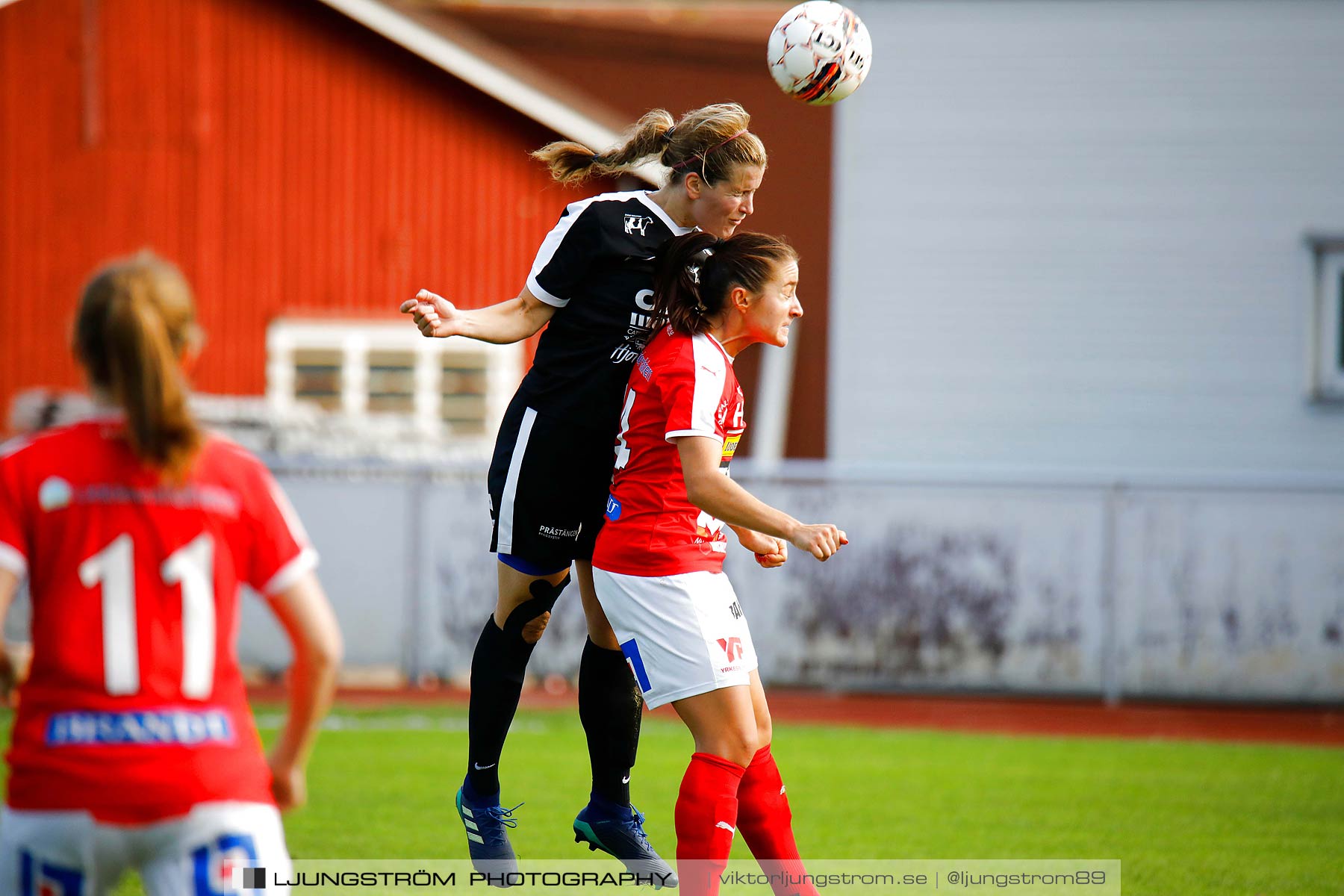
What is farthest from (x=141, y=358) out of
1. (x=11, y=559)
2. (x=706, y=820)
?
(x=706, y=820)

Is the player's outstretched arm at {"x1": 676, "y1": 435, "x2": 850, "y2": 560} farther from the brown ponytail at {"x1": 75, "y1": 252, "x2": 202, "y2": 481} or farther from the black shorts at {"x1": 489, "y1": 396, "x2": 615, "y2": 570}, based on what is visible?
the brown ponytail at {"x1": 75, "y1": 252, "x2": 202, "y2": 481}

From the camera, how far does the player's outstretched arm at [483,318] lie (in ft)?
13.4

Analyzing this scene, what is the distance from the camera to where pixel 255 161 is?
14.5 metres

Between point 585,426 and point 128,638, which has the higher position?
point 585,426

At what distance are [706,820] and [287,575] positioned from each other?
61.7 inches

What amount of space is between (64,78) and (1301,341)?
1288cm

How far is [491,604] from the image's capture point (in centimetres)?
1135

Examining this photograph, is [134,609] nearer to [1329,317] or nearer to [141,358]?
[141,358]

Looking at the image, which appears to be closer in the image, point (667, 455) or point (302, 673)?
point (302, 673)

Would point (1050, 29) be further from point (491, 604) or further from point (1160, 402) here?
point (491, 604)

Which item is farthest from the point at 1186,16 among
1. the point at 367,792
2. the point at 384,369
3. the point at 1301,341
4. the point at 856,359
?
the point at 367,792

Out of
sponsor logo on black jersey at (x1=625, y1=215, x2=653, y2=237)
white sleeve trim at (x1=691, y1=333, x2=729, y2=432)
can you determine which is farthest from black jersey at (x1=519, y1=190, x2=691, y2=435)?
white sleeve trim at (x1=691, y1=333, x2=729, y2=432)

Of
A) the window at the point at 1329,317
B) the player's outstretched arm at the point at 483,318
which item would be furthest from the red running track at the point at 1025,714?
the player's outstretched arm at the point at 483,318

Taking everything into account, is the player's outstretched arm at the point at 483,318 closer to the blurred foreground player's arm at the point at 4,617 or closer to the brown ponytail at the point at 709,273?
the brown ponytail at the point at 709,273
